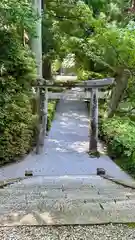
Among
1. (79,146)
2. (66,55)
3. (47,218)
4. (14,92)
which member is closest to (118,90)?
(79,146)

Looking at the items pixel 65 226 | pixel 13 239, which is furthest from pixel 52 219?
pixel 13 239

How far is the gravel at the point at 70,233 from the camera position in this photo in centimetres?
244

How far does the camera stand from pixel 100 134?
8867mm

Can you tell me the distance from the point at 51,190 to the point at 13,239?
1639mm

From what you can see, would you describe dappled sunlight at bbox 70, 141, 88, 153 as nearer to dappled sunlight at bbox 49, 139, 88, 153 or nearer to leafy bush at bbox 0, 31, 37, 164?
dappled sunlight at bbox 49, 139, 88, 153

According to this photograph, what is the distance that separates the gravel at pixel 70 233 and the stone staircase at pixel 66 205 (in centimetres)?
10

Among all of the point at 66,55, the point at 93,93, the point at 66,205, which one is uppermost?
the point at 66,55

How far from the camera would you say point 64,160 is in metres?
6.77

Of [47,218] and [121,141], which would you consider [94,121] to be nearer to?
[121,141]

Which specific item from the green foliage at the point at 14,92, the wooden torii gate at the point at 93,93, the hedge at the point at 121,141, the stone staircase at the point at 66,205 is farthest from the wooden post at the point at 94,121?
the stone staircase at the point at 66,205

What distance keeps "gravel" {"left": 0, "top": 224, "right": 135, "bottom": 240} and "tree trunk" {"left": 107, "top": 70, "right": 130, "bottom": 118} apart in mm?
7478

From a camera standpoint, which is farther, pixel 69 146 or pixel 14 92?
pixel 69 146

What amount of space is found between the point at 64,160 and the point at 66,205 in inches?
141

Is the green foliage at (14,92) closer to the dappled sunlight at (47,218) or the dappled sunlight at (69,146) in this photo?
the dappled sunlight at (69,146)
